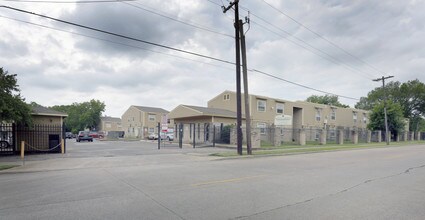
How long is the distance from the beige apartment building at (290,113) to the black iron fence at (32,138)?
2083 centimetres

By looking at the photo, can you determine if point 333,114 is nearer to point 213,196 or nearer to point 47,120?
point 47,120

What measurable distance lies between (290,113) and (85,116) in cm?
6410

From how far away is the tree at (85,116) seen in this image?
267 ft

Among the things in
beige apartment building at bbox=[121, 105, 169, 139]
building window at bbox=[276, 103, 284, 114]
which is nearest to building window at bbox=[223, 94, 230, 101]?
building window at bbox=[276, 103, 284, 114]

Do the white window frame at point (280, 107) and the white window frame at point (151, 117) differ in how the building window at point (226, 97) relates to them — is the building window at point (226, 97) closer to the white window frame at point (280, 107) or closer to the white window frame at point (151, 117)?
the white window frame at point (280, 107)

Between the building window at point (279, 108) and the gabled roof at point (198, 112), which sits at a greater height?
the building window at point (279, 108)

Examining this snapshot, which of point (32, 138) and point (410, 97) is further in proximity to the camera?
point (410, 97)

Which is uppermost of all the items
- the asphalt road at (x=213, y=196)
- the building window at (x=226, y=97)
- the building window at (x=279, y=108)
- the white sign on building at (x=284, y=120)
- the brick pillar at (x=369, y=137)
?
the building window at (x=226, y=97)

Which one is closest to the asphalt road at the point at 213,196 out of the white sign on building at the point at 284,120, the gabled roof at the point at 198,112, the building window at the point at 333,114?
the white sign on building at the point at 284,120

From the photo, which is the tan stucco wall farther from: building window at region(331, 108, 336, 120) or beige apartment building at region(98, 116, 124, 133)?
beige apartment building at region(98, 116, 124, 133)

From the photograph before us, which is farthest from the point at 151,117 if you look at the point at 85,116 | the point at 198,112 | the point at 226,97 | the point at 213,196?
the point at 213,196

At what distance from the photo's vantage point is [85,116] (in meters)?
80.7

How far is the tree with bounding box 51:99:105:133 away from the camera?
267 ft

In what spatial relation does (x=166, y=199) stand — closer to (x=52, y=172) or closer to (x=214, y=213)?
(x=214, y=213)
